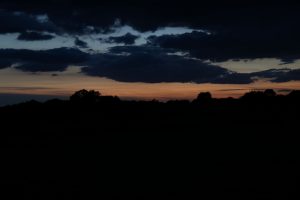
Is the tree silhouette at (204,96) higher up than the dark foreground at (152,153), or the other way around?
the tree silhouette at (204,96)

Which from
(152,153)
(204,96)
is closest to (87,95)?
(204,96)

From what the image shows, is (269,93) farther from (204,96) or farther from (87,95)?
(87,95)

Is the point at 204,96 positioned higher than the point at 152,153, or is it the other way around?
the point at 204,96

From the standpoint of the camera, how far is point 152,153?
28312mm

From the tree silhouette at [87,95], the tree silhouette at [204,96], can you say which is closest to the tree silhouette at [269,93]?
the tree silhouette at [204,96]

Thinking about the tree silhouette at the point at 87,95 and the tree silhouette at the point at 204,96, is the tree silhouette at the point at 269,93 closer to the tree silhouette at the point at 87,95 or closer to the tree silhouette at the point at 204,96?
the tree silhouette at the point at 204,96

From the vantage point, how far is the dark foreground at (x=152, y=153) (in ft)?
64.3

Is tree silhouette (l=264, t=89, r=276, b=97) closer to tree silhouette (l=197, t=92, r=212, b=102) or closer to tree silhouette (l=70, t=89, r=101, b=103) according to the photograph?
tree silhouette (l=197, t=92, r=212, b=102)

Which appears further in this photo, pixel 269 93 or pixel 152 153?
pixel 269 93

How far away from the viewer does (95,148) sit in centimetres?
3222

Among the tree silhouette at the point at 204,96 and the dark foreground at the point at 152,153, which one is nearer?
the dark foreground at the point at 152,153

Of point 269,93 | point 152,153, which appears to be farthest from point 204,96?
point 152,153

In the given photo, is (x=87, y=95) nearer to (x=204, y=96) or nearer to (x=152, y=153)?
(x=204, y=96)

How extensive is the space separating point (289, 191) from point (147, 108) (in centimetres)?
4399
